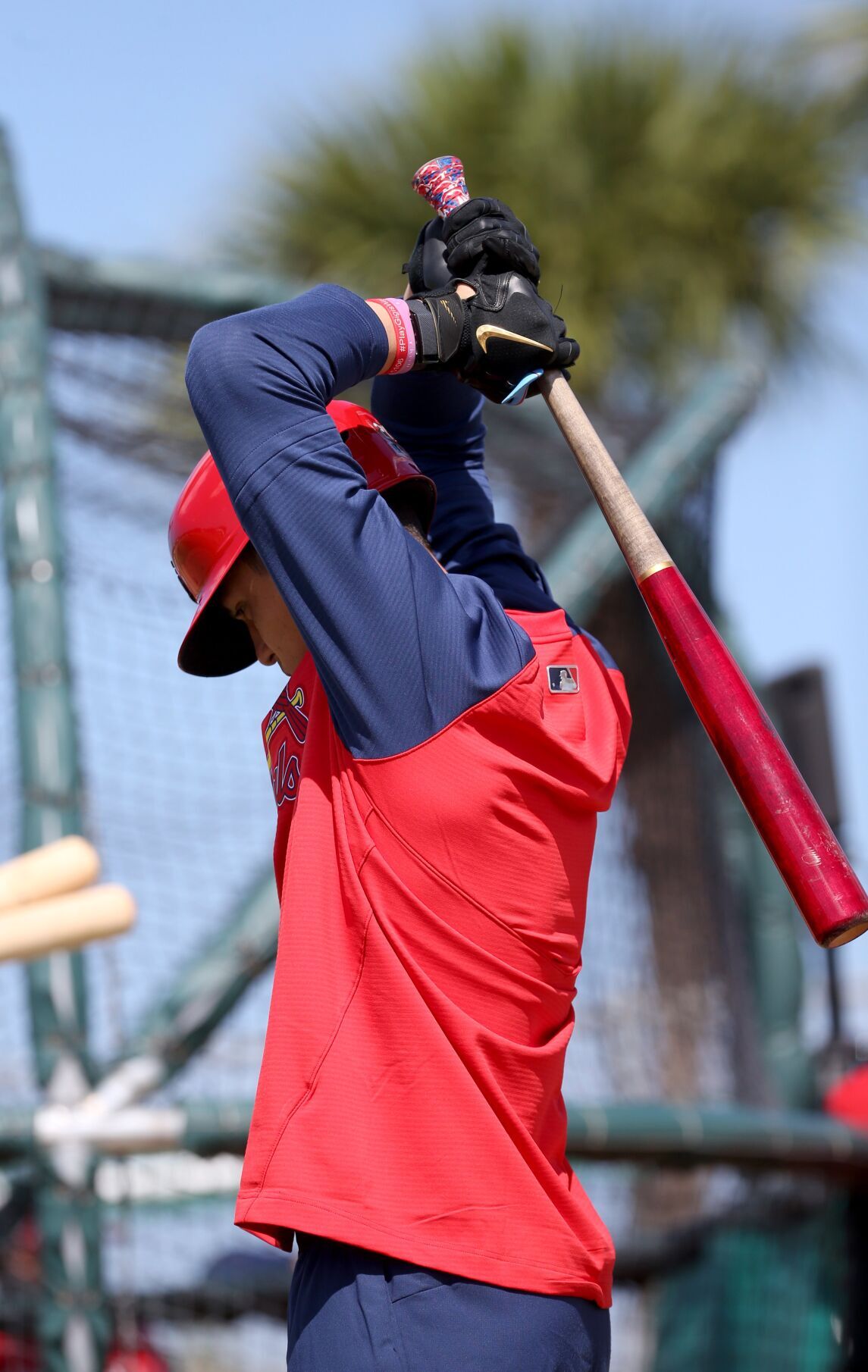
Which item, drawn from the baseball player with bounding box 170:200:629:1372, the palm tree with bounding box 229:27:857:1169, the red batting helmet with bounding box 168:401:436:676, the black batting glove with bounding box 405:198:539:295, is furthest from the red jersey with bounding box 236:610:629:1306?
the palm tree with bounding box 229:27:857:1169

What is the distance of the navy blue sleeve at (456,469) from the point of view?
6.25 ft

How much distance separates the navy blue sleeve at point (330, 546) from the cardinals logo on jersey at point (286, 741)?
0.53 ft

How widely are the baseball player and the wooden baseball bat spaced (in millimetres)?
128

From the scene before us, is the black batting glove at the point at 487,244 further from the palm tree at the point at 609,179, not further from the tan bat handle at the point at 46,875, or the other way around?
the palm tree at the point at 609,179

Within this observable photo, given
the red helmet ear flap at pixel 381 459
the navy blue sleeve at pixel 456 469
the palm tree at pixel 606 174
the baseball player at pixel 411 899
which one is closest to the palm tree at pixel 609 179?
the palm tree at pixel 606 174

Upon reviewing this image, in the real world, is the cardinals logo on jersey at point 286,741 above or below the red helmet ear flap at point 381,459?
below

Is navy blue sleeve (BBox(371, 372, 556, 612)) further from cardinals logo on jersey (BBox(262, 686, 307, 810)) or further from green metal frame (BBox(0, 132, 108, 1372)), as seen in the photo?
green metal frame (BBox(0, 132, 108, 1372))

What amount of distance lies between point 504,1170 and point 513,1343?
153 mm

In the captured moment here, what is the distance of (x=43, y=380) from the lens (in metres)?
4.32

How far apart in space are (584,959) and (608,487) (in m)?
4.12

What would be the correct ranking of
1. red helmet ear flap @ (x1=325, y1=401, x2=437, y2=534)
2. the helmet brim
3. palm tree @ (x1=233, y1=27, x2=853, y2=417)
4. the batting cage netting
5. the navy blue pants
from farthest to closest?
palm tree @ (x1=233, y1=27, x2=853, y2=417)
the batting cage netting
the helmet brim
red helmet ear flap @ (x1=325, y1=401, x2=437, y2=534)
the navy blue pants

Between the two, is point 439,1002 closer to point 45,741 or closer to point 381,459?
point 381,459

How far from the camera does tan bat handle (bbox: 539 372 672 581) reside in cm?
164

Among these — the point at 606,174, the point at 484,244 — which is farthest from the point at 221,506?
the point at 606,174
